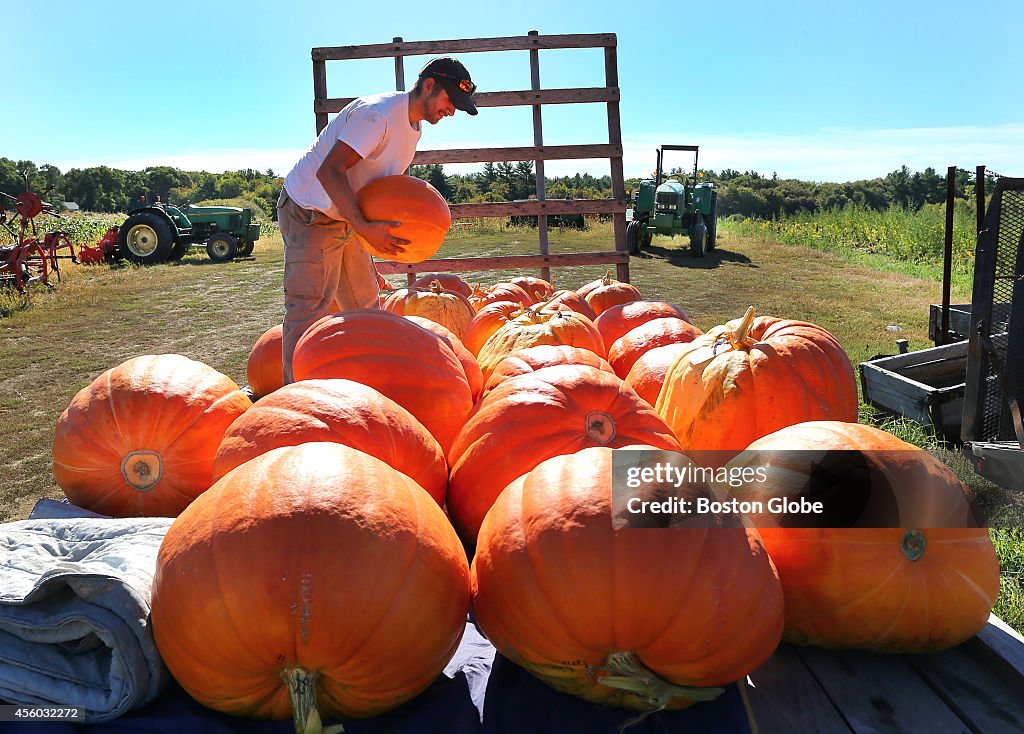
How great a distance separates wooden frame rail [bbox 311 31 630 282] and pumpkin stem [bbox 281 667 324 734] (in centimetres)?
507

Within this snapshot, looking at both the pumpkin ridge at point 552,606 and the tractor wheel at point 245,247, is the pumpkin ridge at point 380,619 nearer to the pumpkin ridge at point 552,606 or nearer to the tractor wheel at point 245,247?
the pumpkin ridge at point 552,606

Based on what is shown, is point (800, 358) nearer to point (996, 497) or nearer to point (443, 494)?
point (443, 494)

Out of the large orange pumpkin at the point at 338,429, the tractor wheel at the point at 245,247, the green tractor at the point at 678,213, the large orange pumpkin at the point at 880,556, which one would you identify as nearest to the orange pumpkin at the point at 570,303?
the large orange pumpkin at the point at 338,429

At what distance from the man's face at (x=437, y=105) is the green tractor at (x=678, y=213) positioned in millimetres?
12948

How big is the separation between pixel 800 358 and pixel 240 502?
5.64 feet

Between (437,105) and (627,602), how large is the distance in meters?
2.83

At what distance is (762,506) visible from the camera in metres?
Answer: 1.55

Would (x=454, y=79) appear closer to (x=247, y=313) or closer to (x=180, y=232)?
(x=247, y=313)

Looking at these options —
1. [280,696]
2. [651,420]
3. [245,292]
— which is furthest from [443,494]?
[245,292]

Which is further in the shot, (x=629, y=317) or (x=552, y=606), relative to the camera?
(x=629, y=317)

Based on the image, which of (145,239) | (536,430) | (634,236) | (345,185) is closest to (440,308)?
(345,185)

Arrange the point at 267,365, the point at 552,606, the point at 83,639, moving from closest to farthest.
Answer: the point at 552,606, the point at 83,639, the point at 267,365

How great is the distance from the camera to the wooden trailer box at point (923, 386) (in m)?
4.35

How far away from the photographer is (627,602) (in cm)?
121
